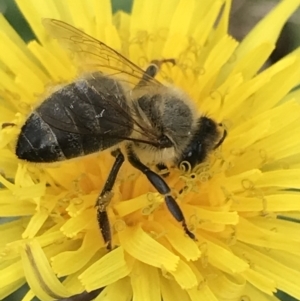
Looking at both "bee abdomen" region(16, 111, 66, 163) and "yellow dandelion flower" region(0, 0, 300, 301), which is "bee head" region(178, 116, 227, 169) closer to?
"yellow dandelion flower" region(0, 0, 300, 301)

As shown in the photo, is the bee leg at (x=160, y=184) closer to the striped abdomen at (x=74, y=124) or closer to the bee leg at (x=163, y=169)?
the bee leg at (x=163, y=169)

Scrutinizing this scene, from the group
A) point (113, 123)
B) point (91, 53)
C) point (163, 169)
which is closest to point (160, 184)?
point (163, 169)

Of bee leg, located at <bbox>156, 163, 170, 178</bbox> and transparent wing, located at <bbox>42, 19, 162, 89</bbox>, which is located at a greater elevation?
transparent wing, located at <bbox>42, 19, 162, 89</bbox>

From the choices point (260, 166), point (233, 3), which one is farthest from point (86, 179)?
point (233, 3)

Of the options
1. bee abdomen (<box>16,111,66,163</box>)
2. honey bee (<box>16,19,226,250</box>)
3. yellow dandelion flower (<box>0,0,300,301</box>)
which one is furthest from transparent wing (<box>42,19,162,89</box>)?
bee abdomen (<box>16,111,66,163</box>)

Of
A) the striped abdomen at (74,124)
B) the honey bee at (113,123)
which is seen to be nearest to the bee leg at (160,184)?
the honey bee at (113,123)

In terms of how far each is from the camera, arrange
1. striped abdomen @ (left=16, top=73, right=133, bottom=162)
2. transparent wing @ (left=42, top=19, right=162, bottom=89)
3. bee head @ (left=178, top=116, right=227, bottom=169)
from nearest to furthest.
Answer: striped abdomen @ (left=16, top=73, right=133, bottom=162), bee head @ (left=178, top=116, right=227, bottom=169), transparent wing @ (left=42, top=19, right=162, bottom=89)

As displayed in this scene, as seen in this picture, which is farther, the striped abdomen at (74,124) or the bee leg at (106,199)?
the bee leg at (106,199)
